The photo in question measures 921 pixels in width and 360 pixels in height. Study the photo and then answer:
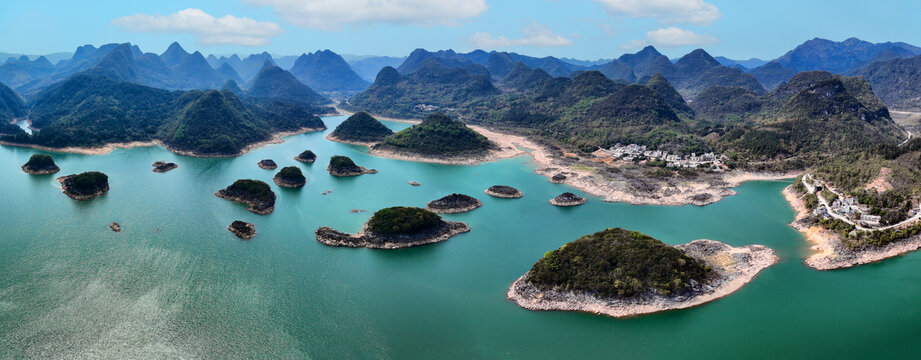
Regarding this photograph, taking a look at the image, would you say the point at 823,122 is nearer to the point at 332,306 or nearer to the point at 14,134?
the point at 332,306

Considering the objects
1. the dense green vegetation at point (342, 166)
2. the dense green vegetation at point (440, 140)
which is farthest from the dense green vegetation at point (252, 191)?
the dense green vegetation at point (440, 140)

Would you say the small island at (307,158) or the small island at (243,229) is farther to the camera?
the small island at (307,158)

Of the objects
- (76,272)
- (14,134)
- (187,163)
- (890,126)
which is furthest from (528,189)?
(14,134)

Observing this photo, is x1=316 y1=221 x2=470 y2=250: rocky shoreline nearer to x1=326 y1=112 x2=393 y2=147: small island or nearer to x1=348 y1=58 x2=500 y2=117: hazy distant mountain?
x1=326 y1=112 x2=393 y2=147: small island

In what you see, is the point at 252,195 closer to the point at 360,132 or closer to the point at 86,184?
the point at 86,184

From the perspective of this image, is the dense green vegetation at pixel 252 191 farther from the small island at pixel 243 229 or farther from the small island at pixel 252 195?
the small island at pixel 243 229

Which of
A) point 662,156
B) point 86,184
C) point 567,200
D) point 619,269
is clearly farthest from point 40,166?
point 662,156

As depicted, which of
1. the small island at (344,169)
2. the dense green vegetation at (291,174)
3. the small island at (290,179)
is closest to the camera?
the small island at (290,179)
